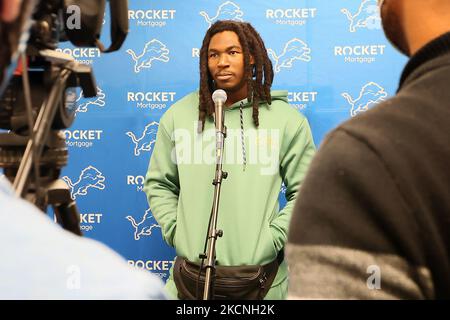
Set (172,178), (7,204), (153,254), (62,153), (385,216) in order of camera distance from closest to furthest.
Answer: (7,204) < (385,216) < (62,153) < (172,178) < (153,254)

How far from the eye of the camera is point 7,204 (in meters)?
0.32

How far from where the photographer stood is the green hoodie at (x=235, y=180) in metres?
1.99

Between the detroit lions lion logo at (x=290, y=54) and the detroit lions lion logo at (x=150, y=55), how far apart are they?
59 cm

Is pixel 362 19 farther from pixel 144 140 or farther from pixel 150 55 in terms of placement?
pixel 144 140

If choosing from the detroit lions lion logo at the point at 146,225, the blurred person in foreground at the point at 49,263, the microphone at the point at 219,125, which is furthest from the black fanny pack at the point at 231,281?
the blurred person in foreground at the point at 49,263

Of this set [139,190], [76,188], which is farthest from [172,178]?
[76,188]

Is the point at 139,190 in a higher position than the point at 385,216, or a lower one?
lower

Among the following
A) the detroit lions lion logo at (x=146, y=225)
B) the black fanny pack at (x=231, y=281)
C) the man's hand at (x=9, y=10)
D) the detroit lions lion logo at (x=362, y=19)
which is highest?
the detroit lions lion logo at (x=362, y=19)

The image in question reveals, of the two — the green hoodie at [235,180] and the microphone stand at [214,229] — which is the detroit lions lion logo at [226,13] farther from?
the microphone stand at [214,229]

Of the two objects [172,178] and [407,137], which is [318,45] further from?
[407,137]

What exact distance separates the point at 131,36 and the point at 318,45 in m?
1.02

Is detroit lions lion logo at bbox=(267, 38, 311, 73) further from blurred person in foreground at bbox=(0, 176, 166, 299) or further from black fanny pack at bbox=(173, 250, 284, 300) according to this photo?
blurred person in foreground at bbox=(0, 176, 166, 299)

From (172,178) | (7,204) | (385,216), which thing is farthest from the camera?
(172,178)

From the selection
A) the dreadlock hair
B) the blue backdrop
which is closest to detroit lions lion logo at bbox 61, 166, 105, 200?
the blue backdrop
